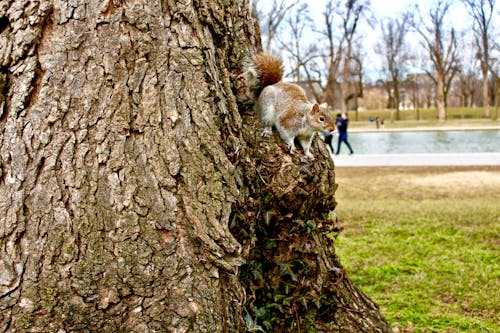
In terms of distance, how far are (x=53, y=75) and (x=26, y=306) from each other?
2.55 ft

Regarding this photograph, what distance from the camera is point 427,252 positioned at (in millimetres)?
4523

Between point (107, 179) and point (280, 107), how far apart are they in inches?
52.5

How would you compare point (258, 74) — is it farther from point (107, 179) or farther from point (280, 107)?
point (107, 179)

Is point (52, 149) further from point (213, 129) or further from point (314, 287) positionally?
point (314, 287)

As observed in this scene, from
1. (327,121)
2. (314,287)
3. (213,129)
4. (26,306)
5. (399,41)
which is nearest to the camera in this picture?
(26,306)

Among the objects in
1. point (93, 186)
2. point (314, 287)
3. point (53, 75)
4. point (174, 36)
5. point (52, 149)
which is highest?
point (174, 36)

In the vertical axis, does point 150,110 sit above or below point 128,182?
above

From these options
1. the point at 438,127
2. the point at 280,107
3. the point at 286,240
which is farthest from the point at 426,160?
the point at 438,127

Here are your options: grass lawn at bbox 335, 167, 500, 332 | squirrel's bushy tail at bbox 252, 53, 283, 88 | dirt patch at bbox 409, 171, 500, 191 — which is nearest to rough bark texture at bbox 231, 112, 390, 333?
squirrel's bushy tail at bbox 252, 53, 283, 88

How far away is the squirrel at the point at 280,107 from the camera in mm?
2549

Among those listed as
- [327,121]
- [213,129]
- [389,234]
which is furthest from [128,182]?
[389,234]

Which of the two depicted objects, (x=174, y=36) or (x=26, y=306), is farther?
(x=174, y=36)

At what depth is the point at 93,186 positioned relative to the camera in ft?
5.44

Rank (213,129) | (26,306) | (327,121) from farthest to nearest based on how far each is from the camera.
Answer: (327,121) < (213,129) < (26,306)
